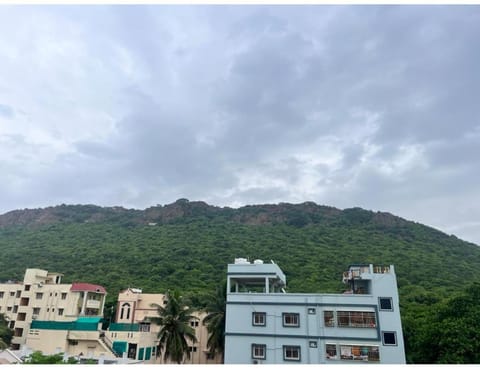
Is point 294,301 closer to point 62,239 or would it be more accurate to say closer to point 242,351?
point 242,351

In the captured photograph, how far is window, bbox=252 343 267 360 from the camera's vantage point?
73.3 feet

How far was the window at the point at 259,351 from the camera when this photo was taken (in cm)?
2233

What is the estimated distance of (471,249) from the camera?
227 feet

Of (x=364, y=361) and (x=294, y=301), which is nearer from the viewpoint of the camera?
(x=364, y=361)

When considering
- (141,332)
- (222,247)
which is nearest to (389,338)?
(141,332)

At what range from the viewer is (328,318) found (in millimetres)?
22219

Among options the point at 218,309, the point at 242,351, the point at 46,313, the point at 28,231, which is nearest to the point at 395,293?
the point at 242,351

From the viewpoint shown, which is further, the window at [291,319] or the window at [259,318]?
the window at [259,318]

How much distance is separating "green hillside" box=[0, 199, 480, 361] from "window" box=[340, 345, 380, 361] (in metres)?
7.93

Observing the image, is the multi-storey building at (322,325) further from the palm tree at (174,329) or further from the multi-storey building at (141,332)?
the multi-storey building at (141,332)

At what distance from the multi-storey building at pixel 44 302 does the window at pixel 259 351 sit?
22037 mm

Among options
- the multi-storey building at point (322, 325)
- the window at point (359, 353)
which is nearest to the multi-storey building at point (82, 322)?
the multi-storey building at point (322, 325)

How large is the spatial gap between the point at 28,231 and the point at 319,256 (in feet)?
207

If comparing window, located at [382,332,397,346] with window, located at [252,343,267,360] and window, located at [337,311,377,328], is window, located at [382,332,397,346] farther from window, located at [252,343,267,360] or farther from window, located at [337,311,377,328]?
window, located at [252,343,267,360]
